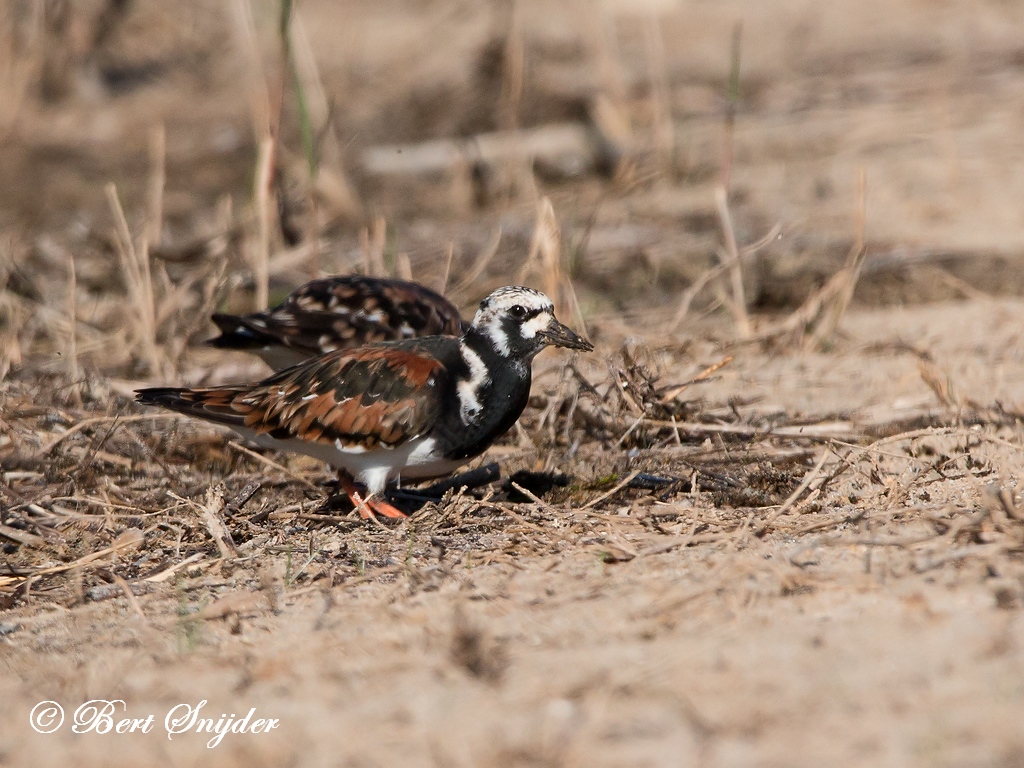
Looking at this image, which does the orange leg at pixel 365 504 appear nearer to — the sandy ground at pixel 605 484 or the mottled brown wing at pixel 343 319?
the sandy ground at pixel 605 484

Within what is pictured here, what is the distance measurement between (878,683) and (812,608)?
36 centimetres

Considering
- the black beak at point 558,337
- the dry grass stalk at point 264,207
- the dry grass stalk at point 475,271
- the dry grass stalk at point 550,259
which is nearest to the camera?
the black beak at point 558,337

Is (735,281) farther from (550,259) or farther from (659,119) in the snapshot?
(659,119)

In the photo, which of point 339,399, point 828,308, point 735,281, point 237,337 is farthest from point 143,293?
point 828,308

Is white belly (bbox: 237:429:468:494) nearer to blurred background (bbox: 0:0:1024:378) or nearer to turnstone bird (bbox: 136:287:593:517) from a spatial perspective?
turnstone bird (bbox: 136:287:593:517)

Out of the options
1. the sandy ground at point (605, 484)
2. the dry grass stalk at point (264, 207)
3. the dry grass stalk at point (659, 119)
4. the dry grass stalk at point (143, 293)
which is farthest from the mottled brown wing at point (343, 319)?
the dry grass stalk at point (659, 119)

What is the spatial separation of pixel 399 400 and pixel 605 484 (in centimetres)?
70

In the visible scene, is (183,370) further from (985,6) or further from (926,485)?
(985,6)

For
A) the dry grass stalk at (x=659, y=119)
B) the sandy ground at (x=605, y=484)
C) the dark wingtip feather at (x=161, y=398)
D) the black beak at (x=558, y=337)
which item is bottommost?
the sandy ground at (x=605, y=484)

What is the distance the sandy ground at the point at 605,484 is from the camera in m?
2.47

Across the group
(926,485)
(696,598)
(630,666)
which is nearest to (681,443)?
(926,485)

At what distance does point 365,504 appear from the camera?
3.89 metres

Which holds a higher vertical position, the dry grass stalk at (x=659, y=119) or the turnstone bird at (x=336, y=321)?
the dry grass stalk at (x=659, y=119)

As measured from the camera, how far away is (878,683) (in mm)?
2467
